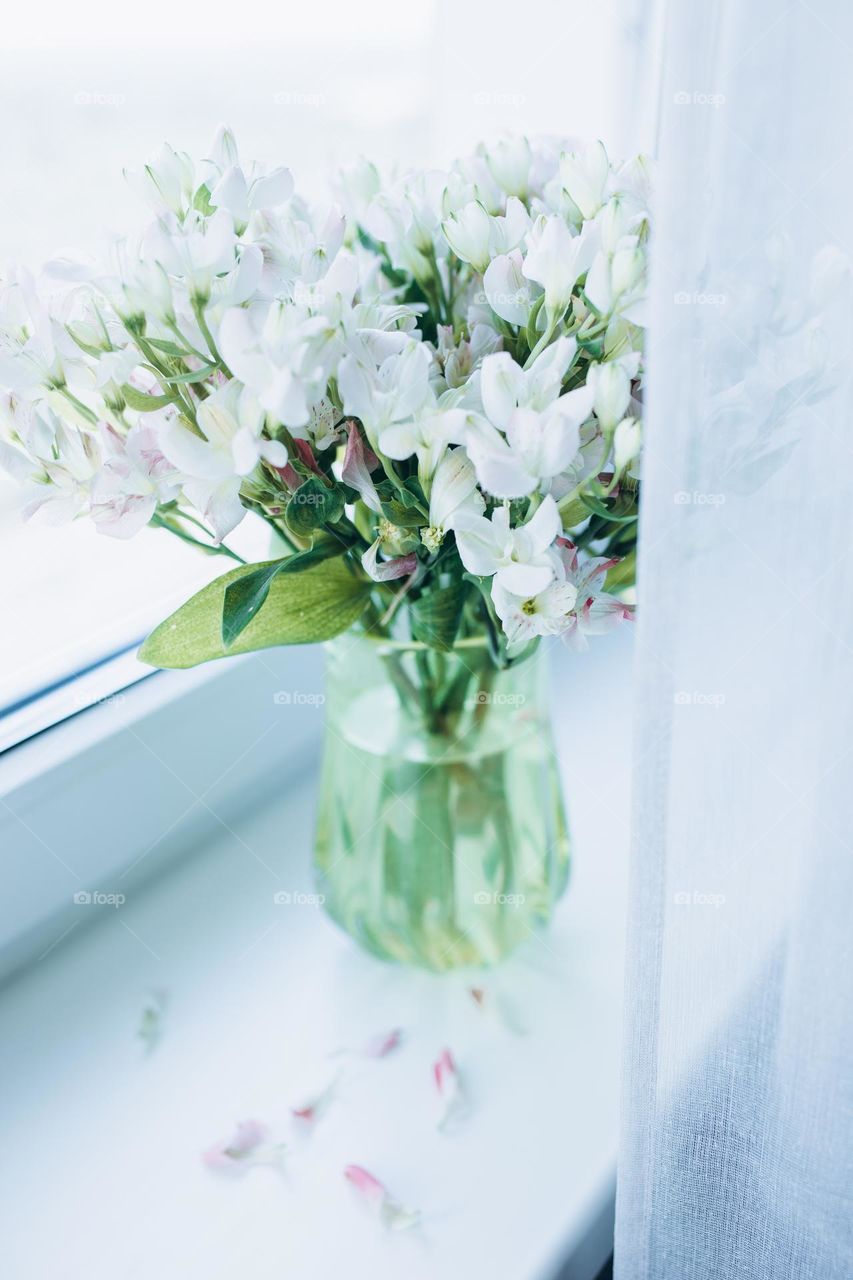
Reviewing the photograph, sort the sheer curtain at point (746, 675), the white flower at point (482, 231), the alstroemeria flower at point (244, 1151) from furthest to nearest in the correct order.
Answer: the alstroemeria flower at point (244, 1151) → the white flower at point (482, 231) → the sheer curtain at point (746, 675)

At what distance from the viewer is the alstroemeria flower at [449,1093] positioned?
21.2 inches

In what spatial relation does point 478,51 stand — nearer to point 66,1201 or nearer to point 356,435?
point 356,435

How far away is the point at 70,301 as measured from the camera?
41 centimetres

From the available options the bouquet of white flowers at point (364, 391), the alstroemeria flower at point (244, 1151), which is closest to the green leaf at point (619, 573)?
the bouquet of white flowers at point (364, 391)

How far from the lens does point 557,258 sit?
1.24 ft

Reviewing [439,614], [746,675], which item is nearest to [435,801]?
[439,614]

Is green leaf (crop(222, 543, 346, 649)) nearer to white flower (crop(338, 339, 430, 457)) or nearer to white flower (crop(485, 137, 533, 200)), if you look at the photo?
white flower (crop(338, 339, 430, 457))

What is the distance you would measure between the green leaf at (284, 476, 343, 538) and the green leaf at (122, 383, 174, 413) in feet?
0.20

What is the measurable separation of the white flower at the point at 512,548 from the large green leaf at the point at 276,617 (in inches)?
4.2

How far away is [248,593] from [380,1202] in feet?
0.98

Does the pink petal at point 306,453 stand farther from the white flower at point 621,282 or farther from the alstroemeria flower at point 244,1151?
the alstroemeria flower at point 244,1151

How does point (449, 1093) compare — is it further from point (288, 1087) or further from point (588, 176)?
point (588, 176)

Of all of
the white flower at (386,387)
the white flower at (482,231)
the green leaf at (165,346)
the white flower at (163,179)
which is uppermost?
the white flower at (163,179)

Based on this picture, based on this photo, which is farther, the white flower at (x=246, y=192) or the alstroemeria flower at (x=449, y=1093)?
the alstroemeria flower at (x=449, y=1093)
